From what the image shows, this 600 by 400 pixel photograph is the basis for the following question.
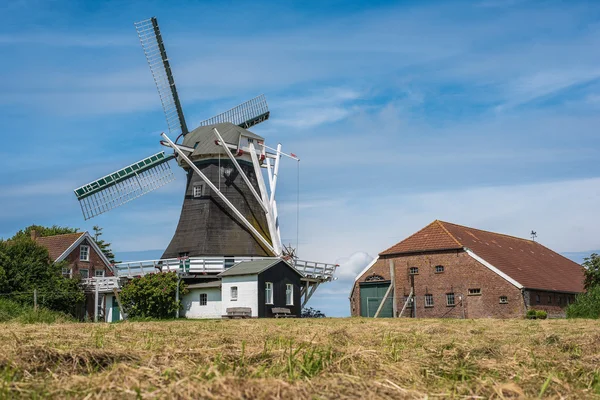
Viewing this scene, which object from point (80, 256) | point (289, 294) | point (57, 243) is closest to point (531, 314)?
point (289, 294)

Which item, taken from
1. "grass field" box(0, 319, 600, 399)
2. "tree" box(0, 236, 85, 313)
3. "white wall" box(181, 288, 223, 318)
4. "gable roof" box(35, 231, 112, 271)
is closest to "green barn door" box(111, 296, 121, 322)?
"tree" box(0, 236, 85, 313)

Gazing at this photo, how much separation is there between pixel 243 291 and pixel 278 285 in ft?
6.89

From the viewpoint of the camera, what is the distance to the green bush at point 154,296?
33469 millimetres

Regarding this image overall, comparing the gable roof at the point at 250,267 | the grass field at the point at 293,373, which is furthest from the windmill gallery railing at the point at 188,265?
the grass field at the point at 293,373

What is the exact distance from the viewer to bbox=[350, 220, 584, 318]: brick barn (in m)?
35.1

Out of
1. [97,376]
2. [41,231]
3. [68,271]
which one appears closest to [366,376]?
[97,376]

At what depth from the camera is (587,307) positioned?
29094 millimetres

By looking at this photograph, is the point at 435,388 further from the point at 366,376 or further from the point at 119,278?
the point at 119,278

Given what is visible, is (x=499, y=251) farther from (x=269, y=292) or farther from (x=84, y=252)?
(x=84, y=252)

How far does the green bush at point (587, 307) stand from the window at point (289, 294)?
13741 mm

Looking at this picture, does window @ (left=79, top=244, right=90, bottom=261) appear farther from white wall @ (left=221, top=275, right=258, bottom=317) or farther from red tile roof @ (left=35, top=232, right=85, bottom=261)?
white wall @ (left=221, top=275, right=258, bottom=317)

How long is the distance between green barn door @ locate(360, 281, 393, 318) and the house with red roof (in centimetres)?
1634

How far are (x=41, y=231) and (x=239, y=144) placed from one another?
1092 inches

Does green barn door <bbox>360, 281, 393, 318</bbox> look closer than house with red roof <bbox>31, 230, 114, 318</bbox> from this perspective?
Yes
